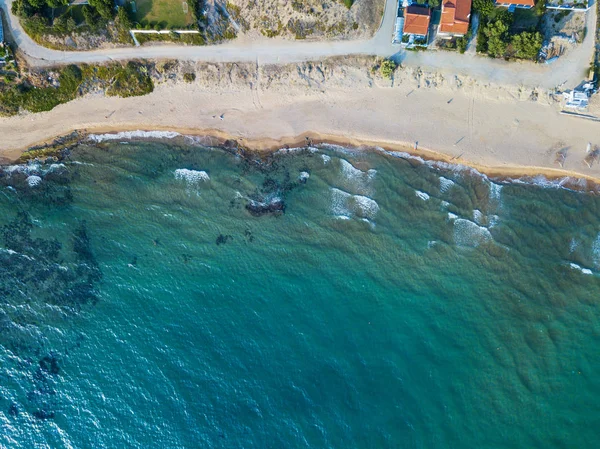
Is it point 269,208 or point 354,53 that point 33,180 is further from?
point 354,53

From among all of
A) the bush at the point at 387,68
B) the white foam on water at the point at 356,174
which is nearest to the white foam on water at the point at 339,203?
the white foam on water at the point at 356,174

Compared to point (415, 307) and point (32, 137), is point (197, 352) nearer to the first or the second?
point (415, 307)

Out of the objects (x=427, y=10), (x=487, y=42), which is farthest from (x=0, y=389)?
(x=487, y=42)

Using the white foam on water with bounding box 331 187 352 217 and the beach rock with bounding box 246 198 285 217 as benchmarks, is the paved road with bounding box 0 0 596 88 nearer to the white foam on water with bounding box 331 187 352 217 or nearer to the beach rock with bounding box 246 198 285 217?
the white foam on water with bounding box 331 187 352 217

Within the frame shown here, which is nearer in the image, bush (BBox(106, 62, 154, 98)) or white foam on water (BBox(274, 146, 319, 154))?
bush (BBox(106, 62, 154, 98))

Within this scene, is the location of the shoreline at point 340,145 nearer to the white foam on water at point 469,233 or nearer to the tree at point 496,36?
the white foam on water at point 469,233

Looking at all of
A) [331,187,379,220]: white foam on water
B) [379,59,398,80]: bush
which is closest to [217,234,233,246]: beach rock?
[331,187,379,220]: white foam on water
